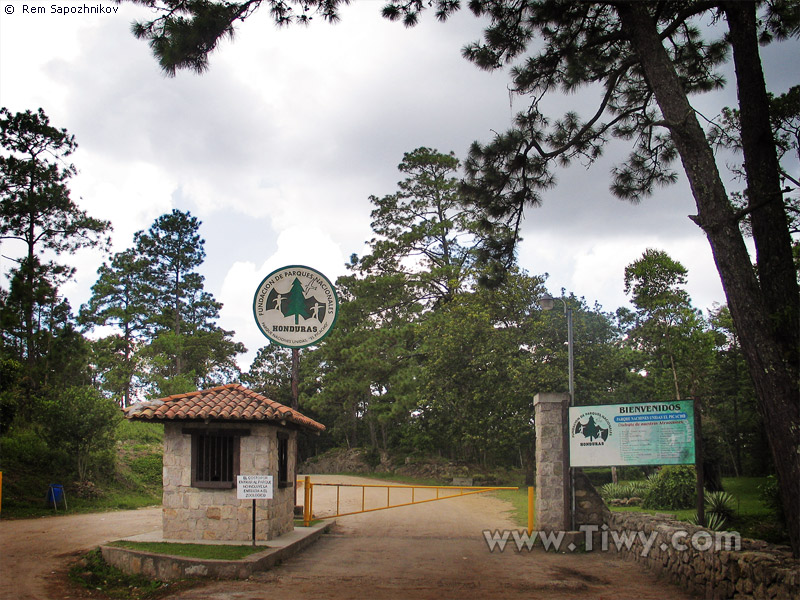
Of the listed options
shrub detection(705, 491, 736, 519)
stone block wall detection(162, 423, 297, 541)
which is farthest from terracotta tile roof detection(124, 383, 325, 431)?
shrub detection(705, 491, 736, 519)

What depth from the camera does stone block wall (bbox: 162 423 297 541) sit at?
38.1ft

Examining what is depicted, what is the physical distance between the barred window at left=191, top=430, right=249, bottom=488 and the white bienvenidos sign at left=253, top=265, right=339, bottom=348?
311cm

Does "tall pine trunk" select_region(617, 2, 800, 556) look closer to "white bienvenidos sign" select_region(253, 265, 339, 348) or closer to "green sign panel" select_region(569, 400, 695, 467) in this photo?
"green sign panel" select_region(569, 400, 695, 467)

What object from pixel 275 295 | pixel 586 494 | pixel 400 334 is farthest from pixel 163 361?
pixel 586 494

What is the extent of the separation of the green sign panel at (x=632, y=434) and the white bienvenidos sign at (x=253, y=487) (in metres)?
6.07

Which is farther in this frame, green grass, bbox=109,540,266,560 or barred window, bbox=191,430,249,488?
barred window, bbox=191,430,249,488

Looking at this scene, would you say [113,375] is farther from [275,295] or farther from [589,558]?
[589,558]

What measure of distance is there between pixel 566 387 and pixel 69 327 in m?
19.9

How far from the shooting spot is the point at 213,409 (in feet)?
38.4

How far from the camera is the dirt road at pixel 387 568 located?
342 inches

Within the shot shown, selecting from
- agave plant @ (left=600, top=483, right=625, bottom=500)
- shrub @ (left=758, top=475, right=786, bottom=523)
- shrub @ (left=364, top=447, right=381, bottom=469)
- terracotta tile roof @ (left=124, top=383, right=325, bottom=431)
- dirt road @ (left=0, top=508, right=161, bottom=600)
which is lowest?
shrub @ (left=364, top=447, right=381, bottom=469)

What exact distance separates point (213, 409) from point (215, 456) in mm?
961

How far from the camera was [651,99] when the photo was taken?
1227 centimetres

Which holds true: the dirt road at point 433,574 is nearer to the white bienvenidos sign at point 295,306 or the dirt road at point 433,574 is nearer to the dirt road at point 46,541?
the dirt road at point 46,541
